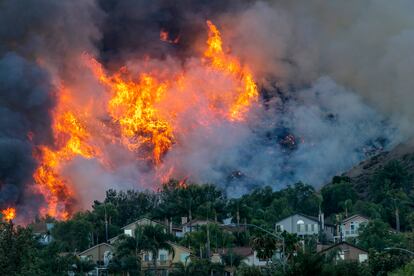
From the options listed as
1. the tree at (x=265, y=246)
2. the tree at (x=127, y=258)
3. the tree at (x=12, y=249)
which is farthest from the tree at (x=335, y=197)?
the tree at (x=12, y=249)

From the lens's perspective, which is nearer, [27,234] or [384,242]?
[27,234]

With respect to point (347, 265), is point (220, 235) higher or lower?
higher

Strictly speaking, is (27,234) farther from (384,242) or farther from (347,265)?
(384,242)

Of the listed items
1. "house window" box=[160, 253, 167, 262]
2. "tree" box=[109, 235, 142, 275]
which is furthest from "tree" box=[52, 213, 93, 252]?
"tree" box=[109, 235, 142, 275]

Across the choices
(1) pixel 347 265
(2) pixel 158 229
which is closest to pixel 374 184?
(2) pixel 158 229

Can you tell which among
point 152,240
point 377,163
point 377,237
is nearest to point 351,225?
point 377,237

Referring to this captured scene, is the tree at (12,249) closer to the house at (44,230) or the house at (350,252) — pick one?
the house at (350,252)
